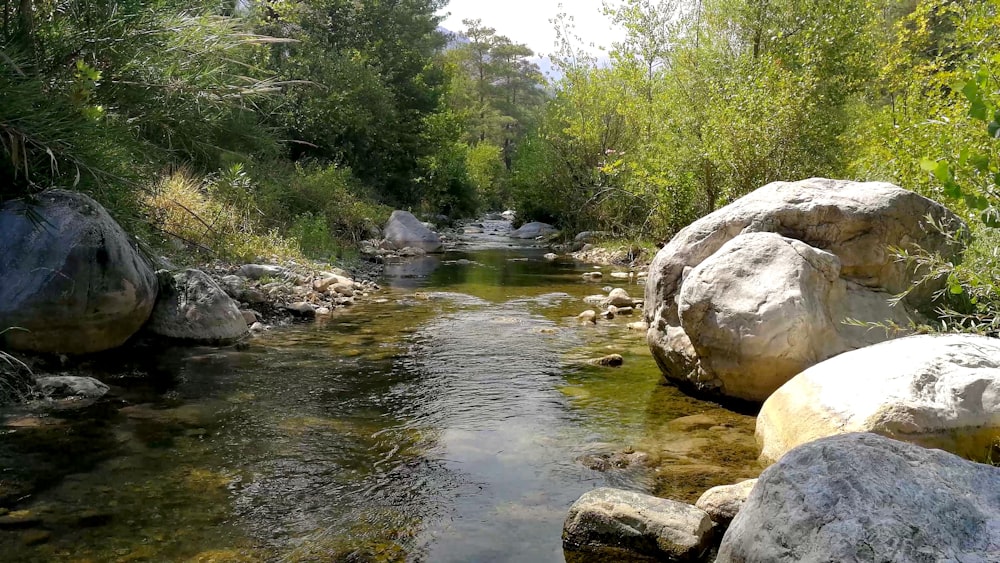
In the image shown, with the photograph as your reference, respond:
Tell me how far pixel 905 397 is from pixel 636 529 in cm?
216

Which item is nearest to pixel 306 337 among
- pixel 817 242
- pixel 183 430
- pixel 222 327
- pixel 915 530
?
pixel 222 327

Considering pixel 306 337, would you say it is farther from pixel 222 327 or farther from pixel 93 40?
pixel 93 40

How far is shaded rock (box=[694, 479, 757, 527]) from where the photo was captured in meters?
4.21

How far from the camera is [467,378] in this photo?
803 centimetres

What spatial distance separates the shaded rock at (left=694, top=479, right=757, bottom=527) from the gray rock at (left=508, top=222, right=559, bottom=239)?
86.9ft

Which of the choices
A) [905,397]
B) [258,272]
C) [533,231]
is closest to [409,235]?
[533,231]

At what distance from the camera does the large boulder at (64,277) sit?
709 cm

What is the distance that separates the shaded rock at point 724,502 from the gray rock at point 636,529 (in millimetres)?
133

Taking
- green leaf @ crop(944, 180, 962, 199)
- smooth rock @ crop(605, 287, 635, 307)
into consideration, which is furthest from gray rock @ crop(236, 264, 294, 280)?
green leaf @ crop(944, 180, 962, 199)

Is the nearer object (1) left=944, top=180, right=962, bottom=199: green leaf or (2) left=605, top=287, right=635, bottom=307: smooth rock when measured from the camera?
(1) left=944, top=180, right=962, bottom=199: green leaf

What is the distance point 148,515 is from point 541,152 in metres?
25.5

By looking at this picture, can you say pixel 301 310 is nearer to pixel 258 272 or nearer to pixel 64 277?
pixel 258 272

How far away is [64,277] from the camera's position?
7.29 metres

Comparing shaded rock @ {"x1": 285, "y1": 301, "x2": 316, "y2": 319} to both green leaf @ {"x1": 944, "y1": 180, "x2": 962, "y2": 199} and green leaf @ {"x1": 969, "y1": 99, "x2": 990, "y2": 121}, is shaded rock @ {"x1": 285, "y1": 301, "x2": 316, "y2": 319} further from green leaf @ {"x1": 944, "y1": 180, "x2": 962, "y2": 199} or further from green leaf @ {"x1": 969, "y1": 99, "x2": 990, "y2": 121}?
green leaf @ {"x1": 969, "y1": 99, "x2": 990, "y2": 121}
